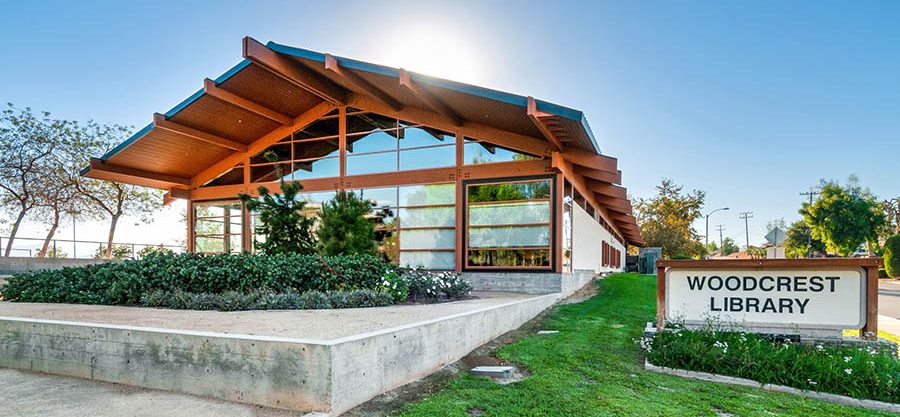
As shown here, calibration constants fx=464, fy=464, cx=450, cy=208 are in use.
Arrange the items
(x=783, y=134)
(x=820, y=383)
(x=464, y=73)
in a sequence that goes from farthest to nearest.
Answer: (x=783, y=134) < (x=464, y=73) < (x=820, y=383)

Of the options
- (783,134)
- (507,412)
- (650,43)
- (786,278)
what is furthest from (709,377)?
(783,134)

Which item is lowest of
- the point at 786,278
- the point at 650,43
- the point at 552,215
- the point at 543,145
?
the point at 786,278

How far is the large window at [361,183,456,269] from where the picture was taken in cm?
1288

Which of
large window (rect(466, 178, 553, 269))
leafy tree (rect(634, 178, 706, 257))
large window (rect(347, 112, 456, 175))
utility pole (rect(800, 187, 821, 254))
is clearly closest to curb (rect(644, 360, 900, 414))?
large window (rect(466, 178, 553, 269))

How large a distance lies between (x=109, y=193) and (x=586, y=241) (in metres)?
23.4

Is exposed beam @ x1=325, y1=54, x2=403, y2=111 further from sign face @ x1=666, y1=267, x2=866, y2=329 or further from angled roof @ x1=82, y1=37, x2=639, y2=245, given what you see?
sign face @ x1=666, y1=267, x2=866, y2=329

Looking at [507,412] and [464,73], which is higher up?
[464,73]

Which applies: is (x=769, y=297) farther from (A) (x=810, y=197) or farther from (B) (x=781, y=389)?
(A) (x=810, y=197)

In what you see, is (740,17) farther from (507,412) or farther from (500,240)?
(507,412)

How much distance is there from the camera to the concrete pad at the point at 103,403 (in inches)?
138

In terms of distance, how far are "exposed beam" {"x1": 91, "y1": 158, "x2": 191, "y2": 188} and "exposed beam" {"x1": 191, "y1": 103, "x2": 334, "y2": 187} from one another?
48 centimetres

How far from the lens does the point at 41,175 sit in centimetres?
2147

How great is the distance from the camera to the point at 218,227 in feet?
54.7

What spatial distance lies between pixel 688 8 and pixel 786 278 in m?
8.60
